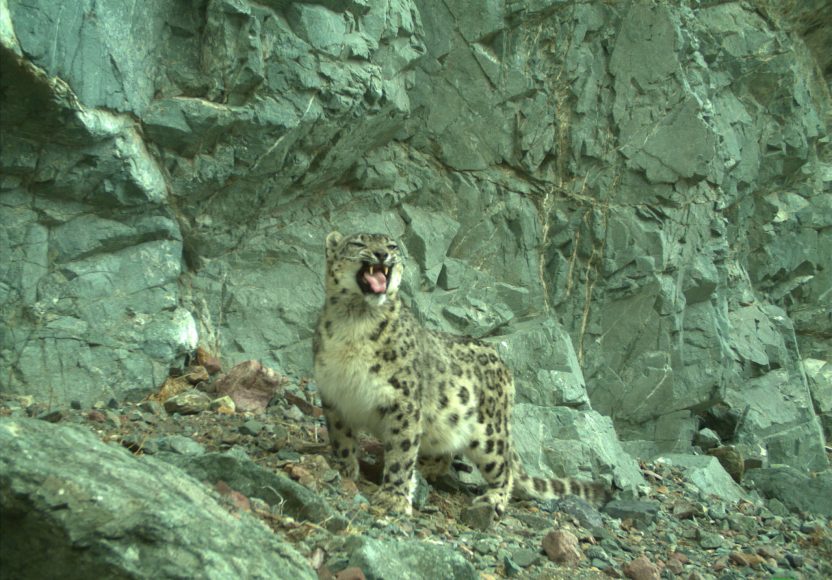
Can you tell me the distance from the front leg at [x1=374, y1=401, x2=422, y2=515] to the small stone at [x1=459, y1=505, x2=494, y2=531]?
45 centimetres

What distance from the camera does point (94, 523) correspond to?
3385mm

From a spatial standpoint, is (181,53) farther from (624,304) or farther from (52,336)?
(624,304)

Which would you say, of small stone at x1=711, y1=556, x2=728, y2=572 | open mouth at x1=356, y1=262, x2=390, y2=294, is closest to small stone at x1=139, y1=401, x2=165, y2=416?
open mouth at x1=356, y1=262, x2=390, y2=294

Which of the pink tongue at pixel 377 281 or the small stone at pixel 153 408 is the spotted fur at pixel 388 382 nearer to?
the pink tongue at pixel 377 281

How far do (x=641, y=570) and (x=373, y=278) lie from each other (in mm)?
2951

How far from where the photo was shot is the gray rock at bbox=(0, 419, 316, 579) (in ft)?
11.0

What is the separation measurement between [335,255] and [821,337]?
42.2 feet

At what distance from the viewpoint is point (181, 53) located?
919cm

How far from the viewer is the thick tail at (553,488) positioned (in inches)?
337

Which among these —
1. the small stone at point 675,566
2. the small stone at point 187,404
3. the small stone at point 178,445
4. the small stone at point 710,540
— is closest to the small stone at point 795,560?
the small stone at point 710,540

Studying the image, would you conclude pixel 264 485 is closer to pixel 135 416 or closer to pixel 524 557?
→ pixel 524 557

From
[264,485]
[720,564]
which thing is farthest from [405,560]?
[720,564]

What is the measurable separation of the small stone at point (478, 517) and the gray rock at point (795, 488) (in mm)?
5287

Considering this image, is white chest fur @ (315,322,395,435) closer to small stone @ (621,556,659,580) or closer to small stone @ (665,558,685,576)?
small stone @ (621,556,659,580)
